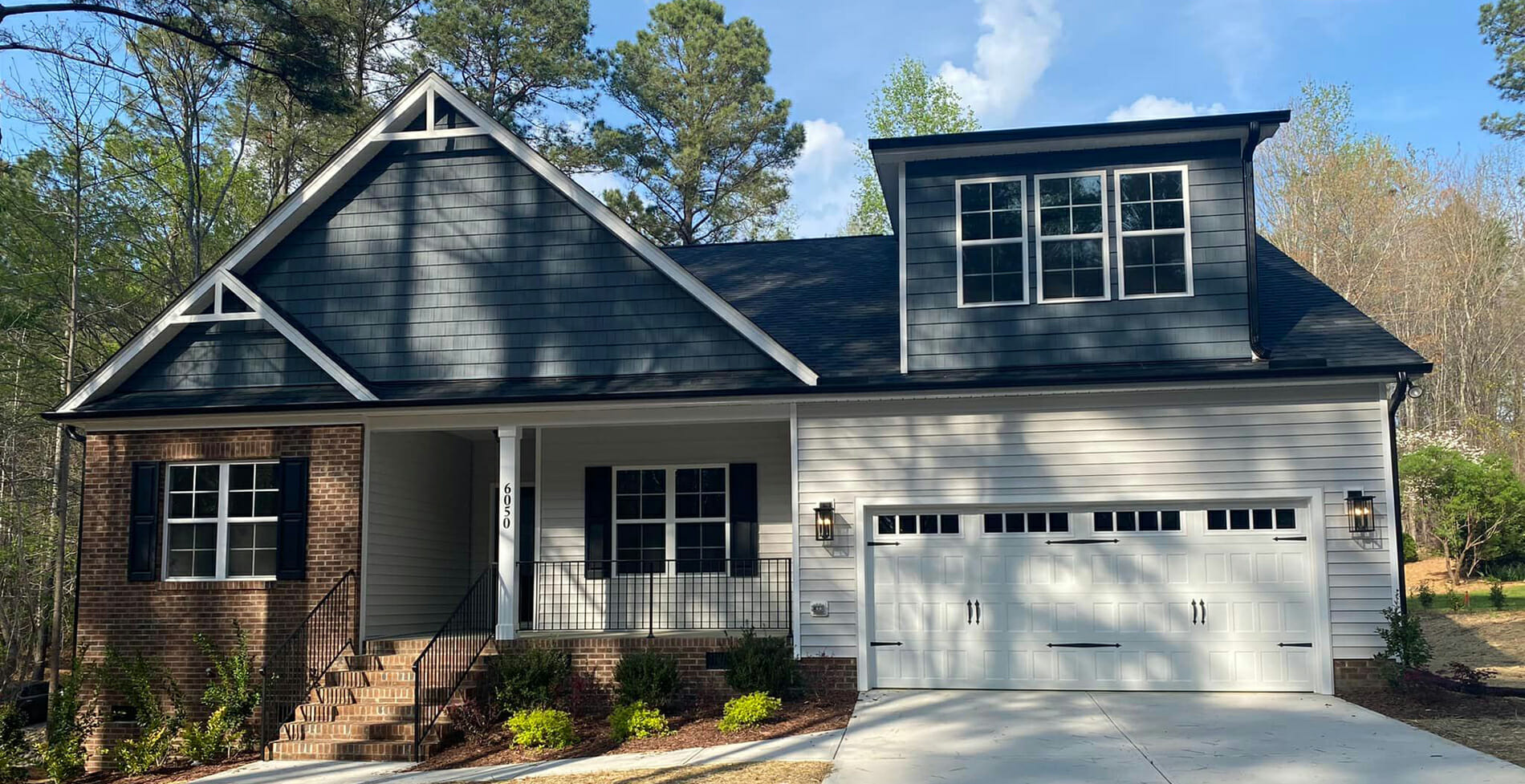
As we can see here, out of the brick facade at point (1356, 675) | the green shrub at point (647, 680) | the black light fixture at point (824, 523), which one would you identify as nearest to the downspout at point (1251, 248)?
the brick facade at point (1356, 675)

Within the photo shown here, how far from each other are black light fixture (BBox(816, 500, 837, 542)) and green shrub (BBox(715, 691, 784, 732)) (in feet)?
6.85

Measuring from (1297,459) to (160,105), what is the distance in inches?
872

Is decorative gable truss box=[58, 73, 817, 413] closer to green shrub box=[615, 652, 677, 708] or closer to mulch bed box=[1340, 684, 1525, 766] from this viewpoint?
green shrub box=[615, 652, 677, 708]

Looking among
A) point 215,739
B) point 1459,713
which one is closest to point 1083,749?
point 1459,713

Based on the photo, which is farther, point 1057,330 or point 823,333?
point 823,333

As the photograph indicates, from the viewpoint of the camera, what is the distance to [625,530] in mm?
15047

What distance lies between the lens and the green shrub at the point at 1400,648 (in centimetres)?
1160

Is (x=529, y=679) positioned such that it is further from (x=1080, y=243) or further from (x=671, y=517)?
(x=1080, y=243)

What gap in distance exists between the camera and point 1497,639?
1656 centimetres

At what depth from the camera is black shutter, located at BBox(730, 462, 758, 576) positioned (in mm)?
14633

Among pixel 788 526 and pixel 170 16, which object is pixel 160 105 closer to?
pixel 170 16

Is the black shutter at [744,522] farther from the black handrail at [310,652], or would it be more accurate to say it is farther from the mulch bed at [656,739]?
the black handrail at [310,652]

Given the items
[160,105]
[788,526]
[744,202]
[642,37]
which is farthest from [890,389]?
[642,37]

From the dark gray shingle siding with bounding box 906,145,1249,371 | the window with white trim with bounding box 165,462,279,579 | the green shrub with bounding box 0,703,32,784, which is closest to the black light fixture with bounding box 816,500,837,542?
the dark gray shingle siding with bounding box 906,145,1249,371
